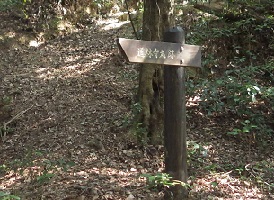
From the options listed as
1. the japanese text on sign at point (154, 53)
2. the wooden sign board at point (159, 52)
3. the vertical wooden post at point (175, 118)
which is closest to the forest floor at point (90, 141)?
the vertical wooden post at point (175, 118)

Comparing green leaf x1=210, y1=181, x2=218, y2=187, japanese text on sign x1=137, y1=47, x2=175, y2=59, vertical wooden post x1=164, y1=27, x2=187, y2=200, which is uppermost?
japanese text on sign x1=137, y1=47, x2=175, y2=59

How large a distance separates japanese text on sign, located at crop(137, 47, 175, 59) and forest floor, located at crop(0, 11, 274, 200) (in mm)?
1331

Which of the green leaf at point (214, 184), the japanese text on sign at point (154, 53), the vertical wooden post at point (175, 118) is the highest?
the japanese text on sign at point (154, 53)

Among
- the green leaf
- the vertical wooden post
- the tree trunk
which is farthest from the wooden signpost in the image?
the tree trunk

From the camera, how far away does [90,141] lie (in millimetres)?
5023

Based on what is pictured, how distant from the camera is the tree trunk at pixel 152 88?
15.3ft

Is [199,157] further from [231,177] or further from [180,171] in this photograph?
[180,171]

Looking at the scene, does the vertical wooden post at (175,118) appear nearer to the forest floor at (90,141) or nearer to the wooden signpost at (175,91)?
the wooden signpost at (175,91)

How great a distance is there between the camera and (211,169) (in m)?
4.36

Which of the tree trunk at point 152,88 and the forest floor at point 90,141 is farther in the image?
the tree trunk at point 152,88

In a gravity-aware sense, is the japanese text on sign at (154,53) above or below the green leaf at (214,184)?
Result: above

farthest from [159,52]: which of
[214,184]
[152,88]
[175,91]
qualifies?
[214,184]

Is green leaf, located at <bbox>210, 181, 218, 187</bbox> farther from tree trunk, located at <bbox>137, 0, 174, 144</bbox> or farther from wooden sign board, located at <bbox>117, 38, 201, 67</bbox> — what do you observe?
wooden sign board, located at <bbox>117, 38, 201, 67</bbox>

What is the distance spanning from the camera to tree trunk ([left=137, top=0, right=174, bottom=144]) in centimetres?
467
